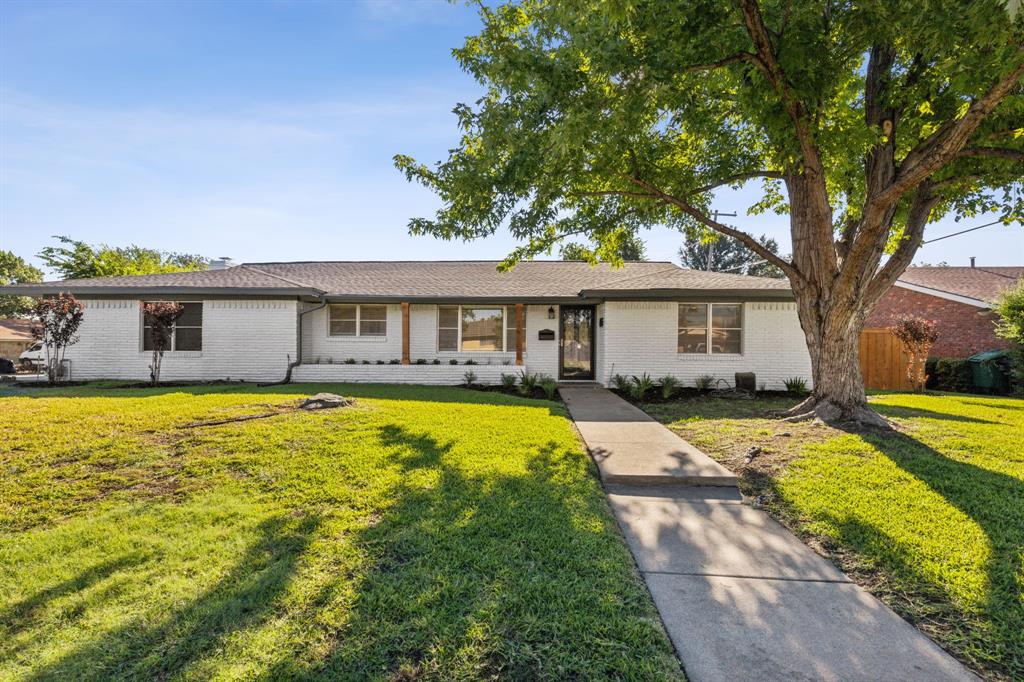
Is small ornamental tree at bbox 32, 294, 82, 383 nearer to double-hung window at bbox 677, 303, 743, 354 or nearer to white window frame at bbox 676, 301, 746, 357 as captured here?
white window frame at bbox 676, 301, 746, 357

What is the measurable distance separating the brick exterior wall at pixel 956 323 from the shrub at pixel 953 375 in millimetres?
1691

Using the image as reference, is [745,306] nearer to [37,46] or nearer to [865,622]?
[865,622]

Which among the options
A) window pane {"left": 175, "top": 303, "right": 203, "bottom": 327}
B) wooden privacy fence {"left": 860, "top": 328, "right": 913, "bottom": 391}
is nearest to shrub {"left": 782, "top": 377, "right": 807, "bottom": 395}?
wooden privacy fence {"left": 860, "top": 328, "right": 913, "bottom": 391}

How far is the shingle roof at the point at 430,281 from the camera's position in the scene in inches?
456

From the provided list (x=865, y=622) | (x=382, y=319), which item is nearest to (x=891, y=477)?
(x=865, y=622)

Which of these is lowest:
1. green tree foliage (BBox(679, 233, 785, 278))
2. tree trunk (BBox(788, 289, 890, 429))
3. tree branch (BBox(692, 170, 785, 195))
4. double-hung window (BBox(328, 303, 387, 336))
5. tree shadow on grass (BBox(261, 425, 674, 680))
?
tree shadow on grass (BBox(261, 425, 674, 680))

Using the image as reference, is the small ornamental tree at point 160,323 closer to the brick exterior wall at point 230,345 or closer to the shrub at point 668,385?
the brick exterior wall at point 230,345

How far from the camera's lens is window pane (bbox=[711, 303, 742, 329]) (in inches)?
475

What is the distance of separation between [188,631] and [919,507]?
5.50m

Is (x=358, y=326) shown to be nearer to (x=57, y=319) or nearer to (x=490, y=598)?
(x=57, y=319)

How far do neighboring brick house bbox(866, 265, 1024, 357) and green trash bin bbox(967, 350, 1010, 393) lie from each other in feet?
5.60

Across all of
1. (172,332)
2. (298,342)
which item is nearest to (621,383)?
(298,342)

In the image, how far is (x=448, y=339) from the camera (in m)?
13.4

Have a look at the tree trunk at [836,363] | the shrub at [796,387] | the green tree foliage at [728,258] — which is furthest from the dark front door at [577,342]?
the green tree foliage at [728,258]
